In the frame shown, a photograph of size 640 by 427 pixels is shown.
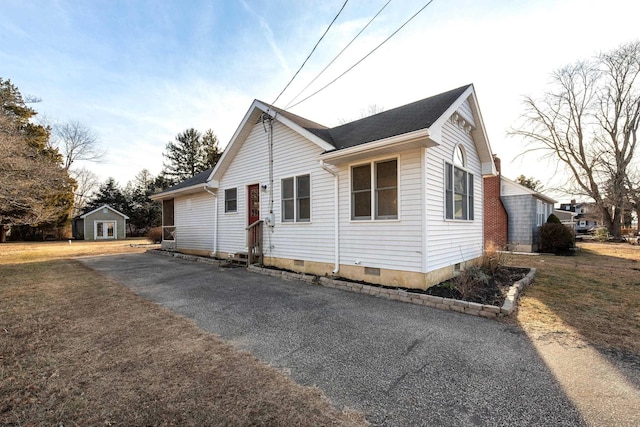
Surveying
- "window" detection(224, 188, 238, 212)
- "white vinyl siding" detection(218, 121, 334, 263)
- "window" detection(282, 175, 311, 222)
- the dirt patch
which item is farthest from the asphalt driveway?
"window" detection(224, 188, 238, 212)

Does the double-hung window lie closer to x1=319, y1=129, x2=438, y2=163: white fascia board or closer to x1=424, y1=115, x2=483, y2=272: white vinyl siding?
x1=424, y1=115, x2=483, y2=272: white vinyl siding

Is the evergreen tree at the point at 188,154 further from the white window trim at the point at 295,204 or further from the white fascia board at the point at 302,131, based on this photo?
the white window trim at the point at 295,204

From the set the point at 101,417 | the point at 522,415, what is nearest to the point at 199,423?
the point at 101,417

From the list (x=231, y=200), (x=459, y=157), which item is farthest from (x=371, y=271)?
(x=231, y=200)

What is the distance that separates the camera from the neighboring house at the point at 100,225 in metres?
31.6

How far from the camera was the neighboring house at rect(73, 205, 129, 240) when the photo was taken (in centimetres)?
3158

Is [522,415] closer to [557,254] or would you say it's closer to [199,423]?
[199,423]

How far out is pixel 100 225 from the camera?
32406 millimetres

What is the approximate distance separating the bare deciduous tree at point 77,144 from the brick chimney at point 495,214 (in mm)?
39737

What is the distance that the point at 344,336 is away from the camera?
393 centimetres

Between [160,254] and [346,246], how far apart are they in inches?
443

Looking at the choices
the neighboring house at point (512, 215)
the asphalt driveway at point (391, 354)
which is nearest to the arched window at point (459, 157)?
the asphalt driveway at point (391, 354)

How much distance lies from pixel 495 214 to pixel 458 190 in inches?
385

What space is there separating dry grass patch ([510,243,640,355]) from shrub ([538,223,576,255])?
244 inches
